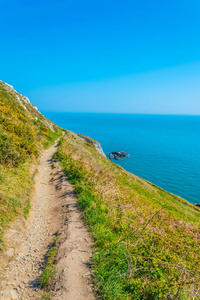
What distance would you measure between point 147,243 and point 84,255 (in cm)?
276

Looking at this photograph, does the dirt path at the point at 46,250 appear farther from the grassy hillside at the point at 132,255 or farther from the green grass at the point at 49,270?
the grassy hillside at the point at 132,255

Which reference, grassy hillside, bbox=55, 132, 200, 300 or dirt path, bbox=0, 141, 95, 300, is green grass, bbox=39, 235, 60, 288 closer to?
dirt path, bbox=0, 141, 95, 300

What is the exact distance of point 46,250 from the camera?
6426mm

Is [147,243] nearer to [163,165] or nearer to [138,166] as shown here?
[138,166]

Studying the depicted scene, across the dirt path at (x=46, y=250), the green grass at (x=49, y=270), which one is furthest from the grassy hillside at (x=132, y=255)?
the green grass at (x=49, y=270)

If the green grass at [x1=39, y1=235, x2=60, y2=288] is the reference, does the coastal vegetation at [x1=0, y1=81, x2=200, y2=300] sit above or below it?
above

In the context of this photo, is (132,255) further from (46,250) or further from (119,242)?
(46,250)

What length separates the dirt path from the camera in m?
4.64

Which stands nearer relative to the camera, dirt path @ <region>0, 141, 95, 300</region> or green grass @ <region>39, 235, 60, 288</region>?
dirt path @ <region>0, 141, 95, 300</region>

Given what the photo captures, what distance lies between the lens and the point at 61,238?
6785 mm

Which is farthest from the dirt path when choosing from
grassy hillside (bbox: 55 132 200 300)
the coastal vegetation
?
grassy hillside (bbox: 55 132 200 300)

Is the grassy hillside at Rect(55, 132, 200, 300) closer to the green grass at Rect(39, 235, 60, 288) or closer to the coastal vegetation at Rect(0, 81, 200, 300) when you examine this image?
the coastal vegetation at Rect(0, 81, 200, 300)

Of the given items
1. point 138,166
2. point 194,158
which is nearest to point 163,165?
point 138,166

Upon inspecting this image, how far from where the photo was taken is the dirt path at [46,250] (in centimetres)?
464
